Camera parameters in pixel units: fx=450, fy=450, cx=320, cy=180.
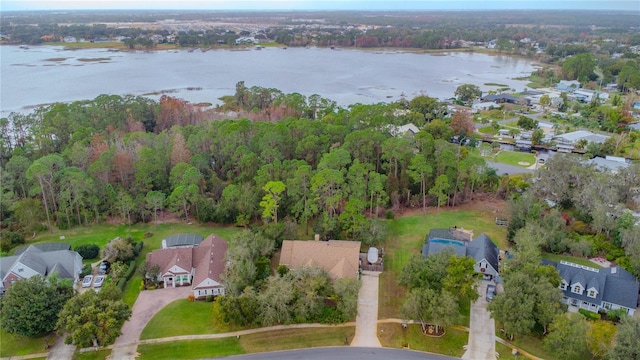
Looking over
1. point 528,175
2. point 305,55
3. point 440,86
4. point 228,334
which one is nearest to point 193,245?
point 228,334

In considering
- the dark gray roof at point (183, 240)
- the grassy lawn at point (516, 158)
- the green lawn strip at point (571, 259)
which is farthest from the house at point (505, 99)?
the dark gray roof at point (183, 240)

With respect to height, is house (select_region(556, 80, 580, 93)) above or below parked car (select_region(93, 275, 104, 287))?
above

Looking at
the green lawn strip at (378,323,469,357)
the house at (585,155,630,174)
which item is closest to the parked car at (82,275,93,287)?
the green lawn strip at (378,323,469,357)

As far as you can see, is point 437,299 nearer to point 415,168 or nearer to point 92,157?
point 415,168

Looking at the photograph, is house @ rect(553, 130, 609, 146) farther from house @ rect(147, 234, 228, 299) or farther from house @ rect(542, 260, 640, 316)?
house @ rect(147, 234, 228, 299)

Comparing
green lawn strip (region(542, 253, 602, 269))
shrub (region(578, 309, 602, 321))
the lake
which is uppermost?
the lake

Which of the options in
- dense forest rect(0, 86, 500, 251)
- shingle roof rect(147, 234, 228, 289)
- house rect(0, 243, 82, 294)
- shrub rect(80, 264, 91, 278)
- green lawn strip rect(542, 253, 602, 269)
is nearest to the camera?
house rect(0, 243, 82, 294)

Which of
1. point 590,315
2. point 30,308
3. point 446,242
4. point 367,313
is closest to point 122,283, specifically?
point 30,308
